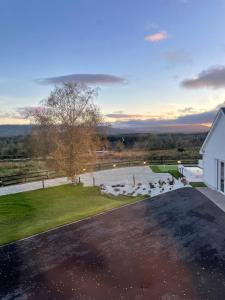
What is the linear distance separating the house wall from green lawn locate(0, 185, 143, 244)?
451cm

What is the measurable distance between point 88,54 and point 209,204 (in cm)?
1247

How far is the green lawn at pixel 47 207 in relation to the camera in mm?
11404

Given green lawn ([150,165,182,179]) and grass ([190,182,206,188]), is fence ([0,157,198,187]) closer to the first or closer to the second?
green lawn ([150,165,182,179])

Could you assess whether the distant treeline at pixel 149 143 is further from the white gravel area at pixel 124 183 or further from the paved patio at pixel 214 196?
the paved patio at pixel 214 196

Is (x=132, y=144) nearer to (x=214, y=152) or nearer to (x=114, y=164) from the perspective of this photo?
(x=114, y=164)

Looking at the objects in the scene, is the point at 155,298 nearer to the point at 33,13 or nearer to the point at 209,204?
the point at 209,204

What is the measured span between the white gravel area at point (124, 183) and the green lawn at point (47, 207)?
3.56ft

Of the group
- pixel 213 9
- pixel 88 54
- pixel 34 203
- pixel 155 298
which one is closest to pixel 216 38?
pixel 213 9

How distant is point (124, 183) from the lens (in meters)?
21.0

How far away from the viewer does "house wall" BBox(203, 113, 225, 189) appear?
15.5 metres

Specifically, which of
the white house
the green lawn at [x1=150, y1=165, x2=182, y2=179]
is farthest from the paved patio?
the green lawn at [x1=150, y1=165, x2=182, y2=179]

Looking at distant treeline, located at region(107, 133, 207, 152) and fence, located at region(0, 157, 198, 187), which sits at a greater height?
distant treeline, located at region(107, 133, 207, 152)

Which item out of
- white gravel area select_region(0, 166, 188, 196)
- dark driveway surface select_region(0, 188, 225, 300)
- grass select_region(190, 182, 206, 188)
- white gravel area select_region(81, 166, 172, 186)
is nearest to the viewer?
dark driveway surface select_region(0, 188, 225, 300)

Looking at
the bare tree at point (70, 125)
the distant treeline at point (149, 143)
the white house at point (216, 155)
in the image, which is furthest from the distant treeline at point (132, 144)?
the white house at point (216, 155)
